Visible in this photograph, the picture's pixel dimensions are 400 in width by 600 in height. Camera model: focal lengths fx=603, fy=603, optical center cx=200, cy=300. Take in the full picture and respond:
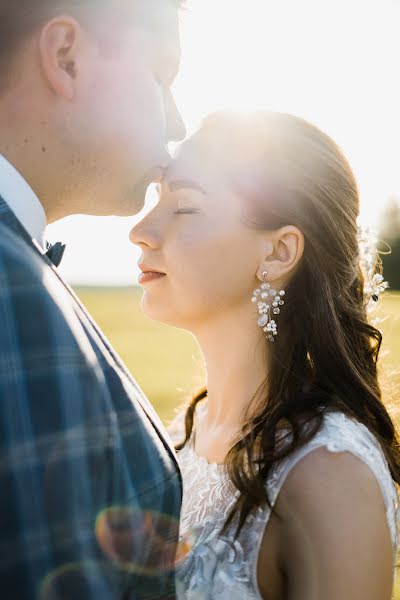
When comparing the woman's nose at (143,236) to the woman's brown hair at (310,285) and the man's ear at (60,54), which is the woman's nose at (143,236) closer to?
the woman's brown hair at (310,285)

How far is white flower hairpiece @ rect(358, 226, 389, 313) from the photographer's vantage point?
3041 mm

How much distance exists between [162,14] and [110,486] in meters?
1.69

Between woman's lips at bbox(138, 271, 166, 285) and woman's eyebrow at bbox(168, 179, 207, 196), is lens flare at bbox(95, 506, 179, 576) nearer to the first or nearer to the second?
woman's lips at bbox(138, 271, 166, 285)

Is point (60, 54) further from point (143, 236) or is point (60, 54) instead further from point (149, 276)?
point (149, 276)

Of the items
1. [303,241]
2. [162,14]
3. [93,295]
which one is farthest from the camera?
[93,295]

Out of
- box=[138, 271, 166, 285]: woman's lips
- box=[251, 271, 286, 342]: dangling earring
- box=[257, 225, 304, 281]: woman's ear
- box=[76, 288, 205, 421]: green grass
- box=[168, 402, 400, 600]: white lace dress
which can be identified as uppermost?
box=[257, 225, 304, 281]: woman's ear

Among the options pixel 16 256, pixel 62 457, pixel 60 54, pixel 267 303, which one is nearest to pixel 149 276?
pixel 267 303

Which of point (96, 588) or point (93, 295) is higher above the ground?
point (96, 588)

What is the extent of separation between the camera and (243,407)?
2826mm

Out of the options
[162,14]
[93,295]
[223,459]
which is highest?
[162,14]

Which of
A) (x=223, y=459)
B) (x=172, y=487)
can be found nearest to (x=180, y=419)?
(x=223, y=459)

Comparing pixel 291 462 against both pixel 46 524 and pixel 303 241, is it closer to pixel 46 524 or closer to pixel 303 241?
pixel 303 241

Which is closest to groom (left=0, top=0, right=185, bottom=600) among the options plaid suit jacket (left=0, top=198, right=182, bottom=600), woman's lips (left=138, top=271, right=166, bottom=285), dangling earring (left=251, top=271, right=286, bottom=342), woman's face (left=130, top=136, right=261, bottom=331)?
plaid suit jacket (left=0, top=198, right=182, bottom=600)

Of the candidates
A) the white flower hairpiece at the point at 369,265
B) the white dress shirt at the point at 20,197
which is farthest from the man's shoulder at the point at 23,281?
the white flower hairpiece at the point at 369,265
